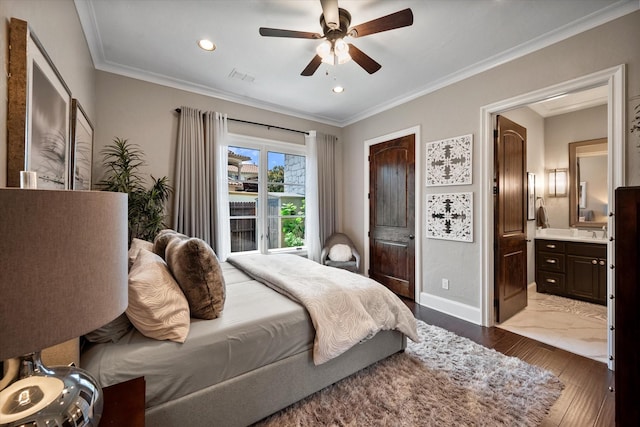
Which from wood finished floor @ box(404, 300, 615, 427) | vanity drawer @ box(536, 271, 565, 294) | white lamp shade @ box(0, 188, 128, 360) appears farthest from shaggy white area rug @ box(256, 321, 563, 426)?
vanity drawer @ box(536, 271, 565, 294)

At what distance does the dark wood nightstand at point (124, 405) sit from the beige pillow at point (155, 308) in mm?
296

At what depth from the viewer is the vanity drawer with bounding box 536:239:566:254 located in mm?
3665

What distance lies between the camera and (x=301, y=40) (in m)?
2.37

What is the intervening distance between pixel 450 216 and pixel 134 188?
3535 millimetres

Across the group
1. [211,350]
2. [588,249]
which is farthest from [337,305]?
[588,249]

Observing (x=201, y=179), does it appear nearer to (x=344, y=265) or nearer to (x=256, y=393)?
(x=344, y=265)

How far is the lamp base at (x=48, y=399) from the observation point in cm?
58

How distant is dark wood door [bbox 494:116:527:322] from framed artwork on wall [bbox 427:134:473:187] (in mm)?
266

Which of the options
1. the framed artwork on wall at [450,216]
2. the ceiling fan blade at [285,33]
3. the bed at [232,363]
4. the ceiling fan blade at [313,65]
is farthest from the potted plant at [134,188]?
the framed artwork on wall at [450,216]

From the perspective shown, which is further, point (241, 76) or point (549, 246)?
point (549, 246)

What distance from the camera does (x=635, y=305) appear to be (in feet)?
3.94

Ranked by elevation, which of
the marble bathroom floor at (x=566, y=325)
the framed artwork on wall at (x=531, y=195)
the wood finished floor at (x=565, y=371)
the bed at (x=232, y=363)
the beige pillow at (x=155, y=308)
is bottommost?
the wood finished floor at (x=565, y=371)

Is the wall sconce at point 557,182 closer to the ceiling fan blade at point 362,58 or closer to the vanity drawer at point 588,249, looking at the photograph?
the vanity drawer at point 588,249

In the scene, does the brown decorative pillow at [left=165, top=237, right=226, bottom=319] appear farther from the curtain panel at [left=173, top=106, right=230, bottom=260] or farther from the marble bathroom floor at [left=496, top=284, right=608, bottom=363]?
the marble bathroom floor at [left=496, top=284, right=608, bottom=363]
